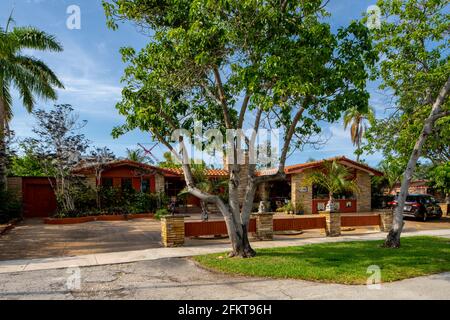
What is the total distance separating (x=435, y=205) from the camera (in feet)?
68.0

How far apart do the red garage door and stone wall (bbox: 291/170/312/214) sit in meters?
15.5

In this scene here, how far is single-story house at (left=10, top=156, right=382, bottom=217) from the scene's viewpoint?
22.1 metres

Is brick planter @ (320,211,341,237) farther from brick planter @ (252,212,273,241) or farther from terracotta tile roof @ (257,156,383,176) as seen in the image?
terracotta tile roof @ (257,156,383,176)

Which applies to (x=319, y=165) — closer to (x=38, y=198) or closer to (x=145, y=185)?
(x=145, y=185)

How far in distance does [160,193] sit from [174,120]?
13075mm

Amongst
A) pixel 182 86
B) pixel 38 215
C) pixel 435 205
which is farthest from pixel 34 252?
pixel 435 205

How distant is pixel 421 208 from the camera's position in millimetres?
19969

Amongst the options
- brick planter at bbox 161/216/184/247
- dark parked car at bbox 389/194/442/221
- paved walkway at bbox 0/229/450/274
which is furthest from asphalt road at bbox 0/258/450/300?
dark parked car at bbox 389/194/442/221

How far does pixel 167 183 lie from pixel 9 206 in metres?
10.6

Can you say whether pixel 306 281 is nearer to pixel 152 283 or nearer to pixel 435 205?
pixel 152 283

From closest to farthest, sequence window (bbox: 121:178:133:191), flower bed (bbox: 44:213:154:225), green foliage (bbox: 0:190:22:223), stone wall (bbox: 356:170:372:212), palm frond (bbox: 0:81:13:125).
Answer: green foliage (bbox: 0:190:22:223)
flower bed (bbox: 44:213:154:225)
palm frond (bbox: 0:81:13:125)
window (bbox: 121:178:133:191)
stone wall (bbox: 356:170:372:212)

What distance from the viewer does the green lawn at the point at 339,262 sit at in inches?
298

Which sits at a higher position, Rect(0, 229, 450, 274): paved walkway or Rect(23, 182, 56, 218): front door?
Rect(23, 182, 56, 218): front door

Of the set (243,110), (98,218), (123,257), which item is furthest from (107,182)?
(243,110)
